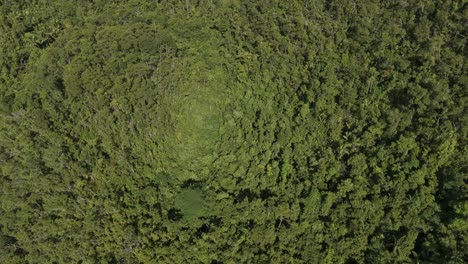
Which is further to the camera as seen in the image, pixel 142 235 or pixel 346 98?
pixel 346 98

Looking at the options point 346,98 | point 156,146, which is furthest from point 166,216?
point 346,98

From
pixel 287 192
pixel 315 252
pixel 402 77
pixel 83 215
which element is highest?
pixel 402 77

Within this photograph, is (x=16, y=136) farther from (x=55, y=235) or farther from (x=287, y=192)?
(x=287, y=192)

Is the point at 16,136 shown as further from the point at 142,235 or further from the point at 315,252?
the point at 315,252

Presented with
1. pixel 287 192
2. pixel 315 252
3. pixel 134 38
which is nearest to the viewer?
pixel 315 252

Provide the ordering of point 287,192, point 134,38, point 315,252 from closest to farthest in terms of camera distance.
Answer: point 315,252 → point 287,192 → point 134,38

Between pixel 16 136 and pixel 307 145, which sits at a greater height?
pixel 307 145
